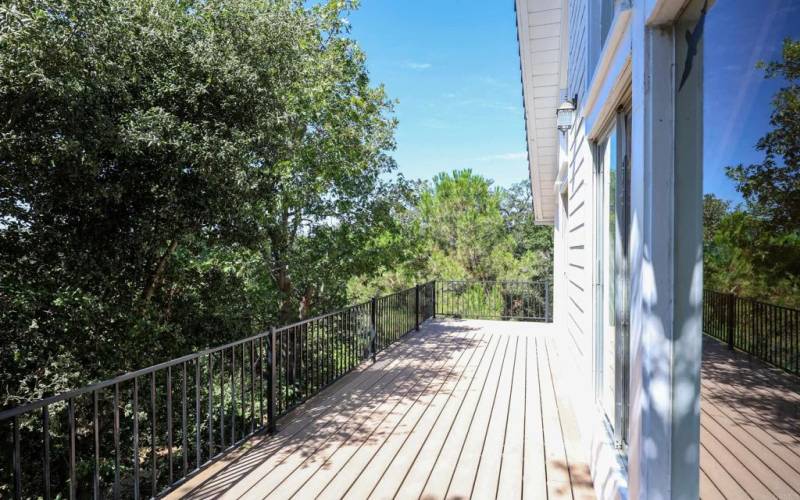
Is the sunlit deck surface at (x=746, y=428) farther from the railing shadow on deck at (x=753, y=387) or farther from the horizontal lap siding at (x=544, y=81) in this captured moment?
the horizontal lap siding at (x=544, y=81)

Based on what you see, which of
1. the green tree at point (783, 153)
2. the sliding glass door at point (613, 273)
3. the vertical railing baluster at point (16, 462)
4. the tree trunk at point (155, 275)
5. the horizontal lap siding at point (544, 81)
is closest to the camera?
the green tree at point (783, 153)

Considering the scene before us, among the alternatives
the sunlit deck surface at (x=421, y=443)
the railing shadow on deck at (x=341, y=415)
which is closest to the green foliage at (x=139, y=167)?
the railing shadow on deck at (x=341, y=415)

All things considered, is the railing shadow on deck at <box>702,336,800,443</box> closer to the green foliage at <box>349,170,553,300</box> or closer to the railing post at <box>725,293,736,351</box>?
the railing post at <box>725,293,736,351</box>

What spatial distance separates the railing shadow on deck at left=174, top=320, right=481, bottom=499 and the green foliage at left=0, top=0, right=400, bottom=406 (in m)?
2.68

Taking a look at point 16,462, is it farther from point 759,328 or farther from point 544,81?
point 544,81

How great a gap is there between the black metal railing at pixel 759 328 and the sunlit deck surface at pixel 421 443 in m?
1.97

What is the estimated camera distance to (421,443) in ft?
11.2

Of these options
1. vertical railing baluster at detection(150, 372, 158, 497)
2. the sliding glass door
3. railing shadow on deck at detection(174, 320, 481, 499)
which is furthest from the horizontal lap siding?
vertical railing baluster at detection(150, 372, 158, 497)

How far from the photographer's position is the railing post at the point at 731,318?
1039 mm

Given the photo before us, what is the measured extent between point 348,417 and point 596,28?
357cm

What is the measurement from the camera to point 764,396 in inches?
34.5

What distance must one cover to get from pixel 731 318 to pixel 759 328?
0.20 metres

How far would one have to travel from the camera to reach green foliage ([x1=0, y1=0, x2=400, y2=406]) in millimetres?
4191

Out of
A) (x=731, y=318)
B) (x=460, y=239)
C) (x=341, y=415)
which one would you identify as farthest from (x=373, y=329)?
(x=460, y=239)
